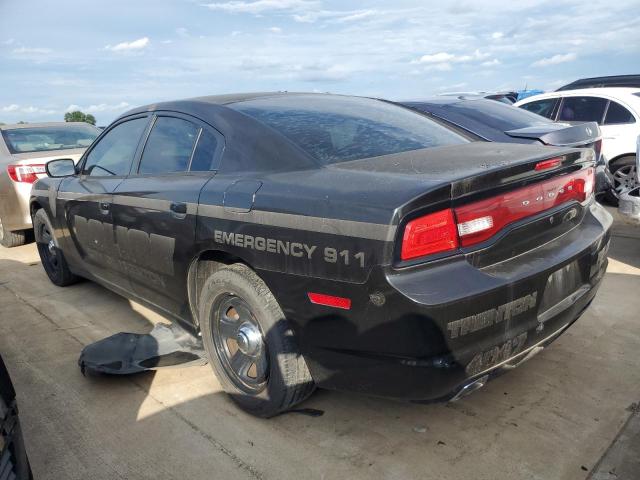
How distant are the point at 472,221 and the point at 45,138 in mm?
6317

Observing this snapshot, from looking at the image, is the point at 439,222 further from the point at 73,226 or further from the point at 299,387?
the point at 73,226

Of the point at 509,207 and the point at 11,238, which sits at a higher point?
the point at 509,207

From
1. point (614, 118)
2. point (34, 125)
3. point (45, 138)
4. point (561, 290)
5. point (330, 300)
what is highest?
point (34, 125)

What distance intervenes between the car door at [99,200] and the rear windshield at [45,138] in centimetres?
271

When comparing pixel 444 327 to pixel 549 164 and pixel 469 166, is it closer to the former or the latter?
pixel 469 166

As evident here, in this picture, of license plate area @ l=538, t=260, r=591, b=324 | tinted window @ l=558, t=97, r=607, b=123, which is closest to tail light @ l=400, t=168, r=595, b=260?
license plate area @ l=538, t=260, r=591, b=324

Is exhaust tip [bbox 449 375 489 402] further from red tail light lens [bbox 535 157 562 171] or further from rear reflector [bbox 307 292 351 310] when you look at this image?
red tail light lens [bbox 535 157 562 171]

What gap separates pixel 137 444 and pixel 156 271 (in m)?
0.97

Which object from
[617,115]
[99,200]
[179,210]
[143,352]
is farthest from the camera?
[617,115]

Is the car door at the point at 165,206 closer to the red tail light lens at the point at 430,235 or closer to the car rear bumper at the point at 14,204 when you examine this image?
the red tail light lens at the point at 430,235

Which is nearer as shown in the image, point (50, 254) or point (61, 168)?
point (61, 168)

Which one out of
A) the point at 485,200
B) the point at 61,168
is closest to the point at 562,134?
the point at 485,200

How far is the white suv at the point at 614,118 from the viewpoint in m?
→ 7.39

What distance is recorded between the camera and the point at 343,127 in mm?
2811
